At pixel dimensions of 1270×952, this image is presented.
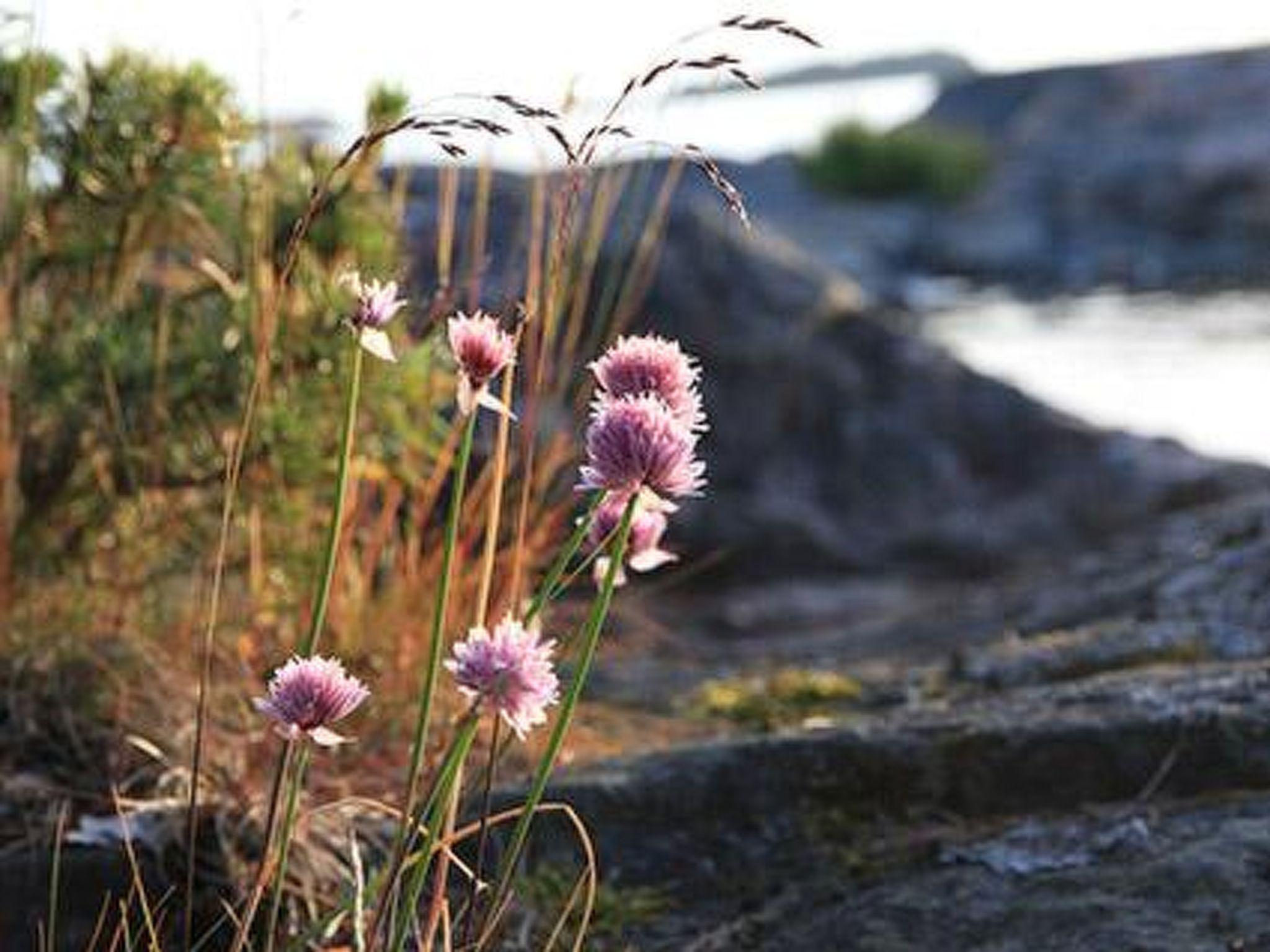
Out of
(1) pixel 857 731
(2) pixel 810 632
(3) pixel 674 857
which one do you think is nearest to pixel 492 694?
(3) pixel 674 857

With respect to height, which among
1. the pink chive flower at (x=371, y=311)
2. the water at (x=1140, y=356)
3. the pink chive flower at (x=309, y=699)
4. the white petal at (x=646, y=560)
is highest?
the pink chive flower at (x=371, y=311)

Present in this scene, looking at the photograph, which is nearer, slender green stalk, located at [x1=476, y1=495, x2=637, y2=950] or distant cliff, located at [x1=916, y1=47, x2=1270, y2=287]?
slender green stalk, located at [x1=476, y1=495, x2=637, y2=950]

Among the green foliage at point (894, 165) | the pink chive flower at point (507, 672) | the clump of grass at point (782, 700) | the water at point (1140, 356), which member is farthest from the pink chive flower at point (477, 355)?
the green foliage at point (894, 165)

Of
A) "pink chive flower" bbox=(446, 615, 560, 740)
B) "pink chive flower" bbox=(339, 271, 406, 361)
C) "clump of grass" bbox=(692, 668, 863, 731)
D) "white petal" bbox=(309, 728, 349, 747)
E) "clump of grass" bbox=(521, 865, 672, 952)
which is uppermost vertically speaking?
"pink chive flower" bbox=(339, 271, 406, 361)

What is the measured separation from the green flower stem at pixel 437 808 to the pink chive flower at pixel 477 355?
17 cm

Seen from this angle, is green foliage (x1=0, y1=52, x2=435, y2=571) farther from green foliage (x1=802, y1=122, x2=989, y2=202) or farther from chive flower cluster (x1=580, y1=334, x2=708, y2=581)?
green foliage (x1=802, y1=122, x2=989, y2=202)

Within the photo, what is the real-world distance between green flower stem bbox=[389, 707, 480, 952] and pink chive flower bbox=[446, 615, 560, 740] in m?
0.03

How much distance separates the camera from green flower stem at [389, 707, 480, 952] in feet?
3.67

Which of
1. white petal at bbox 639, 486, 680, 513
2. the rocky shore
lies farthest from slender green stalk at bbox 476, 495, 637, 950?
the rocky shore

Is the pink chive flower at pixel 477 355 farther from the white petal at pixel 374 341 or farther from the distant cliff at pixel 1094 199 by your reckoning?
the distant cliff at pixel 1094 199

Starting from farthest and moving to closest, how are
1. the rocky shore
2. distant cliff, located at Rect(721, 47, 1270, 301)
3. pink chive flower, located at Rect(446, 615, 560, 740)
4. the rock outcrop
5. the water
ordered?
distant cliff, located at Rect(721, 47, 1270, 301) → the water → the rock outcrop → the rocky shore → pink chive flower, located at Rect(446, 615, 560, 740)

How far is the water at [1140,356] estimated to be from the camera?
7.99m

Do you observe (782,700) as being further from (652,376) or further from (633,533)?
(652,376)

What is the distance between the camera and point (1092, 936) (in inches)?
63.2
